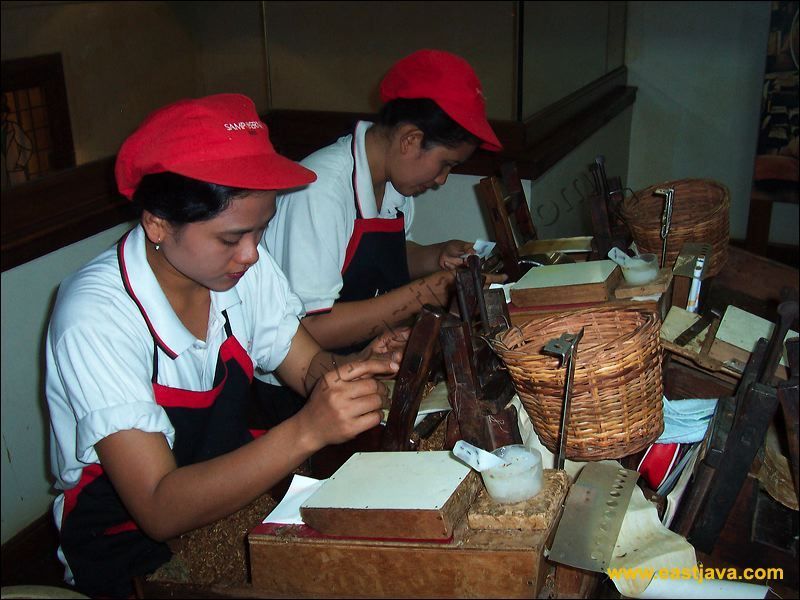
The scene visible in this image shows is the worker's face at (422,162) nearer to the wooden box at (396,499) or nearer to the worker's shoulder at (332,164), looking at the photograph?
the worker's shoulder at (332,164)

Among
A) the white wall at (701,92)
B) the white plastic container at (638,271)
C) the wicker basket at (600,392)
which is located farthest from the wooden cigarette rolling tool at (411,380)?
the white wall at (701,92)

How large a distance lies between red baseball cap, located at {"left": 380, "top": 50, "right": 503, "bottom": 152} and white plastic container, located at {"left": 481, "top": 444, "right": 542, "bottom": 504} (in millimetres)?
1142

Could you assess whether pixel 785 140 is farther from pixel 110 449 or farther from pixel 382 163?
pixel 110 449

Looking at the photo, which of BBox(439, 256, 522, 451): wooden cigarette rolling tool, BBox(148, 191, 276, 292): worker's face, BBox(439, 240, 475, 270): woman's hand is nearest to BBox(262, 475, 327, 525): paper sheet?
BBox(439, 256, 522, 451): wooden cigarette rolling tool

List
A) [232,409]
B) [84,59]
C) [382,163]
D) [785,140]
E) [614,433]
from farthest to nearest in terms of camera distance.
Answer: [785,140], [84,59], [382,163], [232,409], [614,433]

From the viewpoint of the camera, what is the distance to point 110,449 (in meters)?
1.38

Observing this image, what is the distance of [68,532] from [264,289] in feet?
2.20

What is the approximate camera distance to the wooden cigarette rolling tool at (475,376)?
56.6 inches

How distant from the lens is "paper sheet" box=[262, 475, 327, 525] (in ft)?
4.31

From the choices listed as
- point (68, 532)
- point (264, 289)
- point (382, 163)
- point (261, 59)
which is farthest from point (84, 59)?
point (68, 532)

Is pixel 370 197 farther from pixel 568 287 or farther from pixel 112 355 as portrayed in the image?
pixel 112 355

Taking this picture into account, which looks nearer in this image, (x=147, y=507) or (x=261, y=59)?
(x=147, y=507)

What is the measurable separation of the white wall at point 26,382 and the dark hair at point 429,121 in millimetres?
1231

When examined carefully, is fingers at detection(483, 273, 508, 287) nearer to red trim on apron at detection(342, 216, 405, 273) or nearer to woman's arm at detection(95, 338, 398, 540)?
red trim on apron at detection(342, 216, 405, 273)
